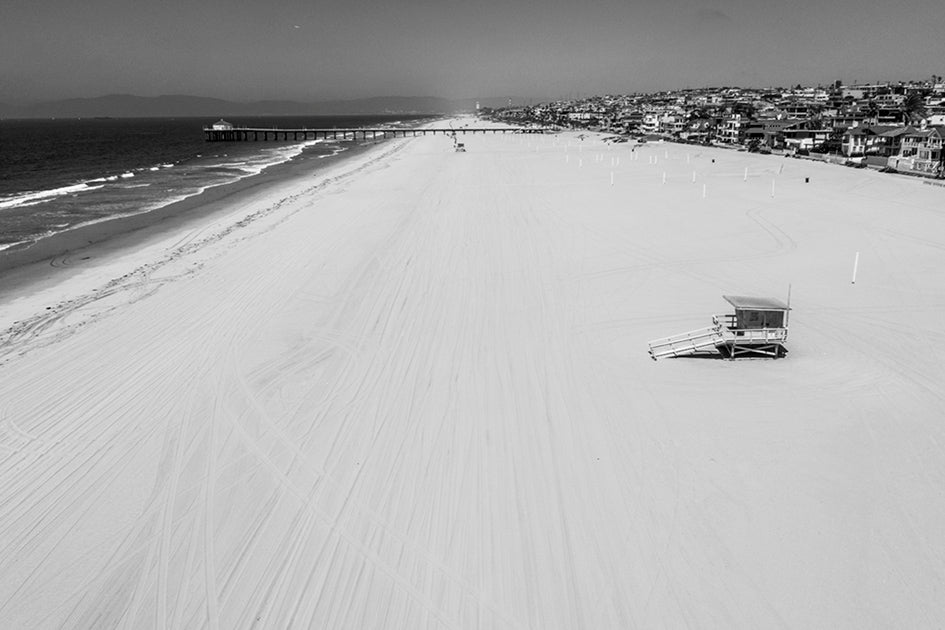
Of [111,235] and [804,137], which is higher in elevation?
[804,137]

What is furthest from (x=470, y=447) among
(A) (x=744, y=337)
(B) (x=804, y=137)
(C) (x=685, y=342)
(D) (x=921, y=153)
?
(B) (x=804, y=137)

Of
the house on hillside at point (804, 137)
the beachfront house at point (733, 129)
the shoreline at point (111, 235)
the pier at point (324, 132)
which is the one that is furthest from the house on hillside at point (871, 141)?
the pier at point (324, 132)

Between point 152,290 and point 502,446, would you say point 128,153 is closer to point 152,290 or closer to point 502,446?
point 152,290

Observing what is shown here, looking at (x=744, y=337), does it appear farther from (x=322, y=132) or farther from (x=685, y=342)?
(x=322, y=132)

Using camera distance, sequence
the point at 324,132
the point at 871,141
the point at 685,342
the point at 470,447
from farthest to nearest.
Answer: the point at 324,132 < the point at 871,141 < the point at 685,342 < the point at 470,447

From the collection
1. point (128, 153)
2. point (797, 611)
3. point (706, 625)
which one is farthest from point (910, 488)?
point (128, 153)

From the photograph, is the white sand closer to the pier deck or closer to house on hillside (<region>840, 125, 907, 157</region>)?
house on hillside (<region>840, 125, 907, 157</region>)

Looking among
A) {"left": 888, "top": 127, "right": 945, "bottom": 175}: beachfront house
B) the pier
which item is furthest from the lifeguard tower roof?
the pier
